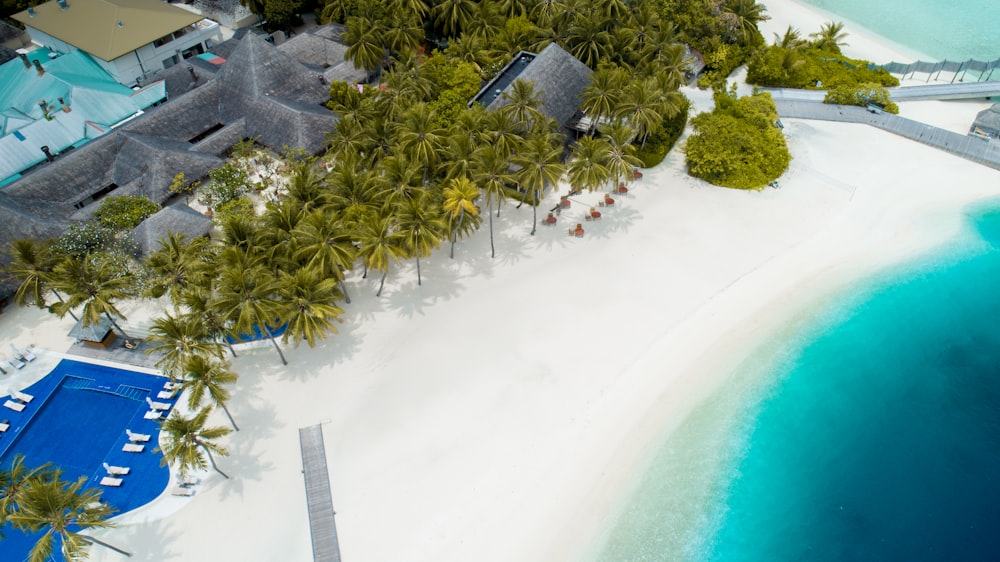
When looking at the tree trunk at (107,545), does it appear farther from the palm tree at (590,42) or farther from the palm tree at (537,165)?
the palm tree at (590,42)

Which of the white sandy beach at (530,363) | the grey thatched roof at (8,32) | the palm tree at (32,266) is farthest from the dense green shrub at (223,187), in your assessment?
the grey thatched roof at (8,32)

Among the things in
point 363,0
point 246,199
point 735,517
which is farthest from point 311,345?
point 363,0

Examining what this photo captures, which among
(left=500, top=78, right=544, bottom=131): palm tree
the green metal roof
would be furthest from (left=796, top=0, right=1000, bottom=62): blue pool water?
the green metal roof

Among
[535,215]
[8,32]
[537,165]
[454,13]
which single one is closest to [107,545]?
[537,165]

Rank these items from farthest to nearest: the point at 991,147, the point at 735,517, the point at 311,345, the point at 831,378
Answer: the point at 991,147, the point at 831,378, the point at 311,345, the point at 735,517

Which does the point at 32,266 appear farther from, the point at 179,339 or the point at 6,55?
the point at 6,55

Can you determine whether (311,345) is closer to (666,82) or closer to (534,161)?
(534,161)
